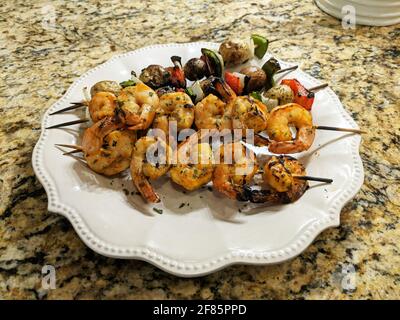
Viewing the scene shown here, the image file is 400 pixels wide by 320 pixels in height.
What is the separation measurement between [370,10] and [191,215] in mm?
2129

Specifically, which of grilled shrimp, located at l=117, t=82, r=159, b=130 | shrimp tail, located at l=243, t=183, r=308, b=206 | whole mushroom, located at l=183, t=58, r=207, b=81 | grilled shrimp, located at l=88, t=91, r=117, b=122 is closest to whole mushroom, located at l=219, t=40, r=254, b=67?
whole mushroom, located at l=183, t=58, r=207, b=81

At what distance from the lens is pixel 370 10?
2.73 meters

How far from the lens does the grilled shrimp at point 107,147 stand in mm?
1553

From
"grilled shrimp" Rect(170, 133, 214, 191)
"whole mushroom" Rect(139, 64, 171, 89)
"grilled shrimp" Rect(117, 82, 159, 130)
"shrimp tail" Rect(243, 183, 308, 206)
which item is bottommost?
"shrimp tail" Rect(243, 183, 308, 206)

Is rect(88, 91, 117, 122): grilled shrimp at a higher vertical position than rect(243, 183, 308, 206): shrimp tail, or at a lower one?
higher

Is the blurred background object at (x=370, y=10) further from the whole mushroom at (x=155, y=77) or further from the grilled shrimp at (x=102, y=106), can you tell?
the grilled shrimp at (x=102, y=106)

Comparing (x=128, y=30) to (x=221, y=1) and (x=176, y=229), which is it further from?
(x=176, y=229)

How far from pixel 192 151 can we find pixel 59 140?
1.91 ft

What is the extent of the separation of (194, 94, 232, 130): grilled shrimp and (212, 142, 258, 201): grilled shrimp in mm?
160

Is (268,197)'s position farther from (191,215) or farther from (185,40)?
(185,40)

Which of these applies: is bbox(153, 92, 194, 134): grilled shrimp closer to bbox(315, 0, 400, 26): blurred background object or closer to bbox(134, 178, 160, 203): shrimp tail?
bbox(134, 178, 160, 203): shrimp tail

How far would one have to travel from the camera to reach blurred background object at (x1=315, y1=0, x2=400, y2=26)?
8.82 feet
